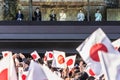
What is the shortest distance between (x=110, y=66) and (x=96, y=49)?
2269 mm

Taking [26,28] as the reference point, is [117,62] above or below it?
above

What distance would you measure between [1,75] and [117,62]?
1584 millimetres

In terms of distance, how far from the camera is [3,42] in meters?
25.2

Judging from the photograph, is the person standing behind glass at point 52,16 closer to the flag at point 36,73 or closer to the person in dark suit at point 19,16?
the person in dark suit at point 19,16

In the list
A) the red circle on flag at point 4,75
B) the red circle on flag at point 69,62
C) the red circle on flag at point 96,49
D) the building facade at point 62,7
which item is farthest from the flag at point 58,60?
the building facade at point 62,7

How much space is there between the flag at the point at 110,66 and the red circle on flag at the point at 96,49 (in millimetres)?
1805

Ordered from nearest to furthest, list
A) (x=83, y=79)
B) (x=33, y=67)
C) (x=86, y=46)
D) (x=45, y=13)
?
Result: 1. (x=33, y=67)
2. (x=86, y=46)
3. (x=83, y=79)
4. (x=45, y=13)

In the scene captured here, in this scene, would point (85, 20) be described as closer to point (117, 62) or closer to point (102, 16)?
point (102, 16)

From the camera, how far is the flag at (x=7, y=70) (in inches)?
276

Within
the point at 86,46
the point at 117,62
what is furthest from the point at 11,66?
the point at 86,46

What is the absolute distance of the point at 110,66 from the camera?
6715 millimetres

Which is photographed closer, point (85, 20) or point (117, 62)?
point (117, 62)

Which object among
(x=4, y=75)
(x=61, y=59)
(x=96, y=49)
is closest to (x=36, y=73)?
(x=4, y=75)

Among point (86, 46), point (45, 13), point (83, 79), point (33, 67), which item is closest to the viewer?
point (33, 67)
